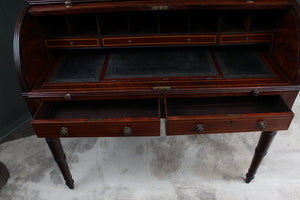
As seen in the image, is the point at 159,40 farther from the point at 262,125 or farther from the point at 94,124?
the point at 262,125

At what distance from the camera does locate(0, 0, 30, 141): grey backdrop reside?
6.87 feet

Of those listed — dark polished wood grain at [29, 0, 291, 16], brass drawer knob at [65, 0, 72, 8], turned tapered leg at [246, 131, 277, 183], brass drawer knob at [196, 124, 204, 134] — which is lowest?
turned tapered leg at [246, 131, 277, 183]

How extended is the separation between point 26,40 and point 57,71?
0.27 m

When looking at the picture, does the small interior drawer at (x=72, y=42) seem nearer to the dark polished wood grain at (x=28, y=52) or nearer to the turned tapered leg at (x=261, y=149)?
the dark polished wood grain at (x=28, y=52)

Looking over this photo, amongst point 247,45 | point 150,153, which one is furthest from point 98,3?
point 150,153

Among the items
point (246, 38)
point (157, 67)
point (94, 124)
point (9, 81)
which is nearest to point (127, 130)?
point (94, 124)

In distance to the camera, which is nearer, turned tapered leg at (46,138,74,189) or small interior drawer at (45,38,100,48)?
turned tapered leg at (46,138,74,189)

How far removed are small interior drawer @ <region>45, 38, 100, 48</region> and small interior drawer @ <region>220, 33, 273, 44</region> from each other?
0.91 metres

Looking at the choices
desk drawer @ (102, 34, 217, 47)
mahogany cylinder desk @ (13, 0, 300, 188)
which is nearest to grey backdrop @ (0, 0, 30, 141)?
mahogany cylinder desk @ (13, 0, 300, 188)

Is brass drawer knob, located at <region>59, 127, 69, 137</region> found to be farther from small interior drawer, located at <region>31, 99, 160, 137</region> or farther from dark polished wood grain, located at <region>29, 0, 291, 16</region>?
dark polished wood grain, located at <region>29, 0, 291, 16</region>

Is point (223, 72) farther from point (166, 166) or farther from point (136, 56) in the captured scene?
point (166, 166)

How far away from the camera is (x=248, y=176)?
184 cm

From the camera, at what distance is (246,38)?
1.68 m

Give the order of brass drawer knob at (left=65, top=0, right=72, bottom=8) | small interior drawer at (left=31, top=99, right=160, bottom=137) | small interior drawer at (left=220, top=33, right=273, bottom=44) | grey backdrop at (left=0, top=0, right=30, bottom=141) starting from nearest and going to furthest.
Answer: small interior drawer at (left=31, top=99, right=160, bottom=137) → brass drawer knob at (left=65, top=0, right=72, bottom=8) → small interior drawer at (left=220, top=33, right=273, bottom=44) → grey backdrop at (left=0, top=0, right=30, bottom=141)
